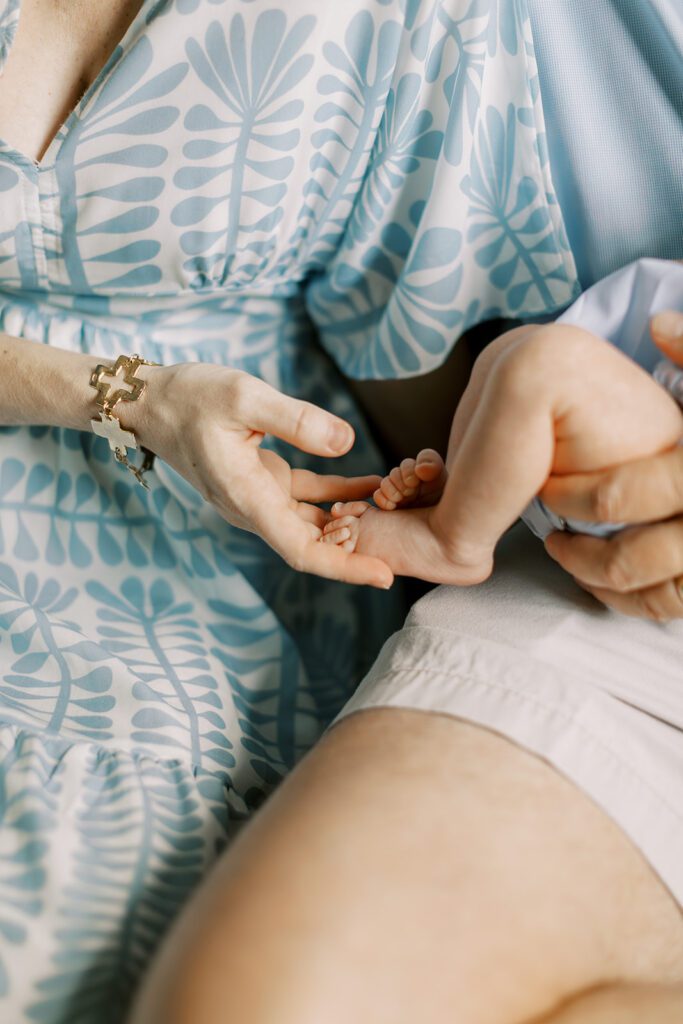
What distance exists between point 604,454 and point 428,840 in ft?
0.99

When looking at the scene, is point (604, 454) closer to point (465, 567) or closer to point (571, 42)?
point (465, 567)

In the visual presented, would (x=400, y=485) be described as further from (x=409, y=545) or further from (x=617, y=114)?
(x=617, y=114)

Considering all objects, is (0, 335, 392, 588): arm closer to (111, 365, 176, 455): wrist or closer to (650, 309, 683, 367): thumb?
(111, 365, 176, 455): wrist

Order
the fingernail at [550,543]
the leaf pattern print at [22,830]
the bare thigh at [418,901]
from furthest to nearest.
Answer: the fingernail at [550,543] < the leaf pattern print at [22,830] < the bare thigh at [418,901]

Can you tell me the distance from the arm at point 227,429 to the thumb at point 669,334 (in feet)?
0.84

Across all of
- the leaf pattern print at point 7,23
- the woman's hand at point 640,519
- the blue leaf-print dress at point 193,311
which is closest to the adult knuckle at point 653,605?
the woman's hand at point 640,519

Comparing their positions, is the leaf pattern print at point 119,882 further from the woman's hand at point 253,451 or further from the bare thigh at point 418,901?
the woman's hand at point 253,451

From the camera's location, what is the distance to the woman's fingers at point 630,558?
2.29ft

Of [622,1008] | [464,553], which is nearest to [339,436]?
[464,553]

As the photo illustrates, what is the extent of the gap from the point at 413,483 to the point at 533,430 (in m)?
0.16

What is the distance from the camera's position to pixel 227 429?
801mm

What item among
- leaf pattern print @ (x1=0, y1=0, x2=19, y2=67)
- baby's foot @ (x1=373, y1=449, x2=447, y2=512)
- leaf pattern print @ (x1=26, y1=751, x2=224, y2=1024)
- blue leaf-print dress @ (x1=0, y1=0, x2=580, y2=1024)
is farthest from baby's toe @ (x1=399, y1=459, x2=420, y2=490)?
leaf pattern print @ (x1=0, y1=0, x2=19, y2=67)

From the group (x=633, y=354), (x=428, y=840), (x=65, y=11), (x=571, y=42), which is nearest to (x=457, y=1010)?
(x=428, y=840)

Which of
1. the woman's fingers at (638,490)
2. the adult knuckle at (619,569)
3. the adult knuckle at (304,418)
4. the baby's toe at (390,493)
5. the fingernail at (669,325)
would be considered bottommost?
the baby's toe at (390,493)
